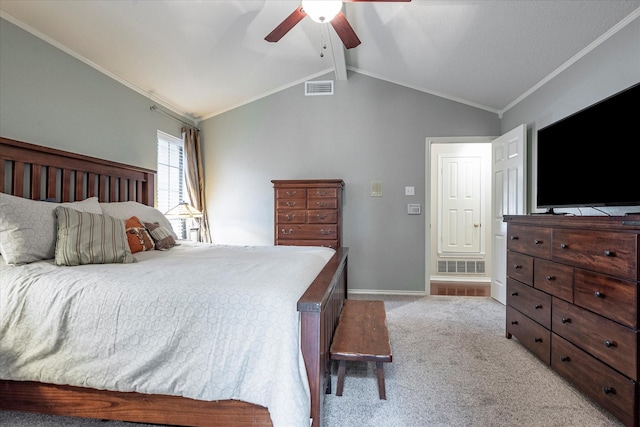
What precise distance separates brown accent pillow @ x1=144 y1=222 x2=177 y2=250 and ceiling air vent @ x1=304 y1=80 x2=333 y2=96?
8.77ft

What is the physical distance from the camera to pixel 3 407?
1.50m

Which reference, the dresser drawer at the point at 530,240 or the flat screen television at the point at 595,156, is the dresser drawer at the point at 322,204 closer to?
the dresser drawer at the point at 530,240

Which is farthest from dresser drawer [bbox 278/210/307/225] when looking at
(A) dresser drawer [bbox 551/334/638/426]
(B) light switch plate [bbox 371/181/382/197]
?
(A) dresser drawer [bbox 551/334/638/426]

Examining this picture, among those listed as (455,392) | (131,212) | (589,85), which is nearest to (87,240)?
(131,212)

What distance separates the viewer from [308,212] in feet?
12.6

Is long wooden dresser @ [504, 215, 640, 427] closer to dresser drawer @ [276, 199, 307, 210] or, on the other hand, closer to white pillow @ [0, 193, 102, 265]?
dresser drawer @ [276, 199, 307, 210]

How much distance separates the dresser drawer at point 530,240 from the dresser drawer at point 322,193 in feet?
6.11

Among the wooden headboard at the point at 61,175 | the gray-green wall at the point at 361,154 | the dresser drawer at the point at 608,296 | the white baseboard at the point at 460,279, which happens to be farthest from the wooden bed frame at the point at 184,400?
the white baseboard at the point at 460,279

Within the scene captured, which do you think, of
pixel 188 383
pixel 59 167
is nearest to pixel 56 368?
pixel 188 383

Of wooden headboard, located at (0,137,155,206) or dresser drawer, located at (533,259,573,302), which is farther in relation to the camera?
wooden headboard, located at (0,137,155,206)

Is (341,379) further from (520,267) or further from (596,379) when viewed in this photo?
(520,267)

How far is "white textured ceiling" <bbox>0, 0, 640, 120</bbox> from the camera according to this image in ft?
7.60

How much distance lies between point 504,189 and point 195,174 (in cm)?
396

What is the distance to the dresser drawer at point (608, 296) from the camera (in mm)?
1479
